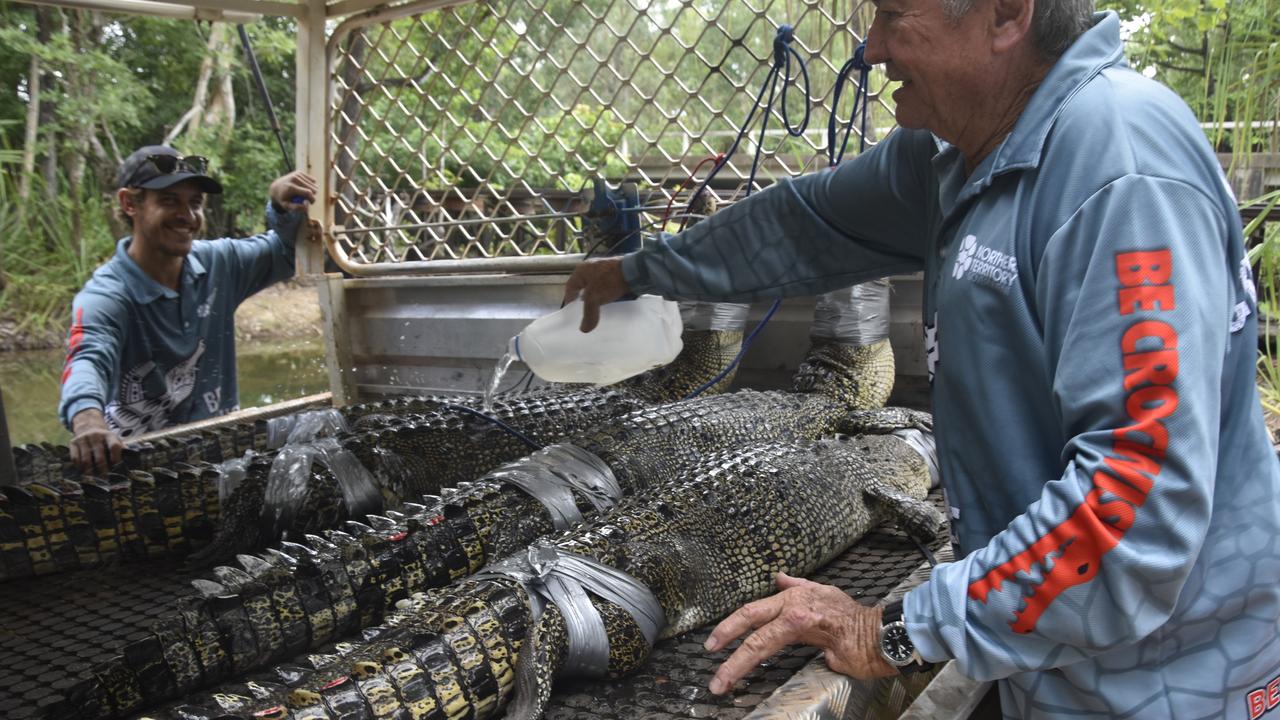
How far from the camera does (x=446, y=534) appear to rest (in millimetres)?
2312

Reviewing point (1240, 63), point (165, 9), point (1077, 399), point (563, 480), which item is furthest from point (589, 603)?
point (1240, 63)

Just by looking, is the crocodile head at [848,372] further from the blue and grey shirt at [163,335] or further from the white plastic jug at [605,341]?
the blue and grey shirt at [163,335]

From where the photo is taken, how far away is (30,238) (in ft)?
39.6

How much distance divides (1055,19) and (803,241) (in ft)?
3.11

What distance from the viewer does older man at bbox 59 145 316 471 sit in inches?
138

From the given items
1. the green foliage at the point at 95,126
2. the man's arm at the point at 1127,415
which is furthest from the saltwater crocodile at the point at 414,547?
the green foliage at the point at 95,126

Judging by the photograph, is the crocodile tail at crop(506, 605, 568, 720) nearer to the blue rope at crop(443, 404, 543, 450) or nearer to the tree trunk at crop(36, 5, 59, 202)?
the blue rope at crop(443, 404, 543, 450)

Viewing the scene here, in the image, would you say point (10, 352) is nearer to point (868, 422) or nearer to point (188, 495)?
point (188, 495)

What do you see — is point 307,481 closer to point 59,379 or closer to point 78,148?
point 59,379

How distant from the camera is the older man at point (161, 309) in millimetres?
3502

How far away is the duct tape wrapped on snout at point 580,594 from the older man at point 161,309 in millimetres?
2153

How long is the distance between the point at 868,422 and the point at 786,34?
158cm

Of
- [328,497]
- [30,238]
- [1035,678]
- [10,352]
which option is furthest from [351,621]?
→ [30,238]

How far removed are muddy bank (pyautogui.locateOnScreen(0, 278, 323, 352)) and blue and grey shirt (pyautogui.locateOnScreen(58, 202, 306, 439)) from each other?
8.26 meters
